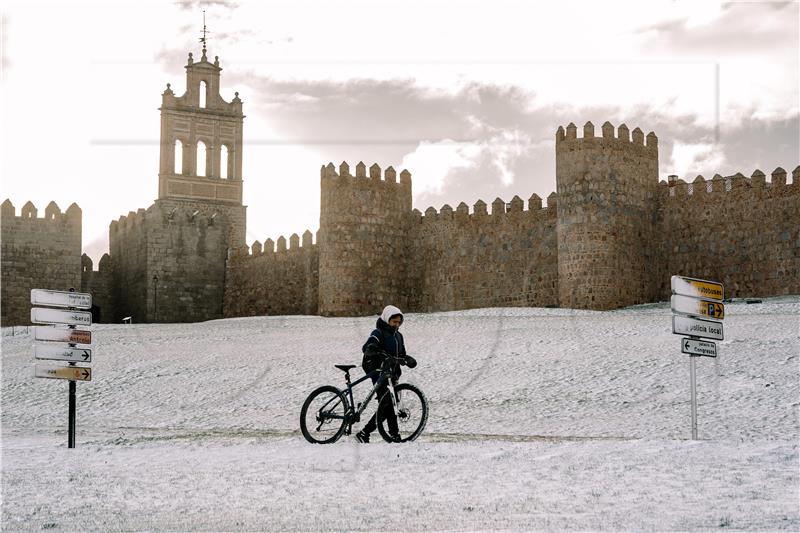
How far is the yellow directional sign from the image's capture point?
1034cm

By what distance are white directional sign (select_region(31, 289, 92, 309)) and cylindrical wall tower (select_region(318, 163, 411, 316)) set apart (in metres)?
18.7

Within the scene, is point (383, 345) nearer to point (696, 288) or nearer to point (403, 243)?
point (696, 288)

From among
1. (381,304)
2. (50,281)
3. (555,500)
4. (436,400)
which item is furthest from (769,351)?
(50,281)

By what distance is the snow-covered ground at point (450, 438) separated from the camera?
21.4 feet

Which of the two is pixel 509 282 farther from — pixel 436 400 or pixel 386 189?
pixel 436 400

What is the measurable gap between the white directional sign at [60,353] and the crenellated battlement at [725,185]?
17692 mm

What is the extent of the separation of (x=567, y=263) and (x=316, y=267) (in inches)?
385

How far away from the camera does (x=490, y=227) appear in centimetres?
2936


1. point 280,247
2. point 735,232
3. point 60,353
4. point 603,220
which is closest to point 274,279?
point 280,247

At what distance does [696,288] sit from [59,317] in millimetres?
6030

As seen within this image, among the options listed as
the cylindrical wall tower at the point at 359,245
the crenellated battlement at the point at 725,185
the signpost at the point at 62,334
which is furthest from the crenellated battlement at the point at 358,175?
the signpost at the point at 62,334

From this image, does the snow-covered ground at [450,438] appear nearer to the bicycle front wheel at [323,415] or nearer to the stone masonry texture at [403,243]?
the bicycle front wheel at [323,415]

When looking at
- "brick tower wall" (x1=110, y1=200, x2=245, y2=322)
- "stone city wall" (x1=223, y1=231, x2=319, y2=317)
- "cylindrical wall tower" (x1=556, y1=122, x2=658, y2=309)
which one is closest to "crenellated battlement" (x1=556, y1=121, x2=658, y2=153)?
"cylindrical wall tower" (x1=556, y1=122, x2=658, y2=309)

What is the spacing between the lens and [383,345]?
34.2 feet
